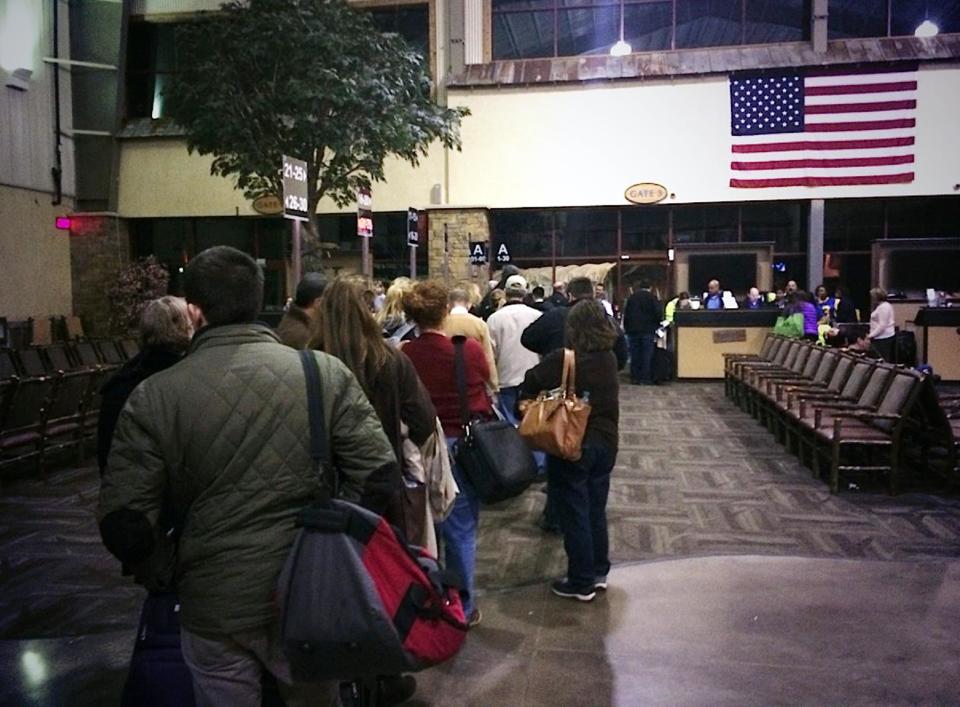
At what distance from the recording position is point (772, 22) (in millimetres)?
14891

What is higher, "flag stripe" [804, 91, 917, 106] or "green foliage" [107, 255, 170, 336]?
"flag stripe" [804, 91, 917, 106]

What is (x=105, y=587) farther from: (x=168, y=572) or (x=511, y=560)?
(x=168, y=572)

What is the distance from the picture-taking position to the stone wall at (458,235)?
1542 centimetres

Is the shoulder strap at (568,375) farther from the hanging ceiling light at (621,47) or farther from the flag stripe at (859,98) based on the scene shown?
the hanging ceiling light at (621,47)

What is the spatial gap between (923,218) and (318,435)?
15.8 m

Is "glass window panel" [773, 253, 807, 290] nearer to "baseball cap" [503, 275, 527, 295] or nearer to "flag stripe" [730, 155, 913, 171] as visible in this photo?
"flag stripe" [730, 155, 913, 171]

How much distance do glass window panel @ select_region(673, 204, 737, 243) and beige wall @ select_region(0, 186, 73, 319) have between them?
11917 millimetres

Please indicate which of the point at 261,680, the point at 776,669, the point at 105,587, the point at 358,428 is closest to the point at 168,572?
the point at 261,680

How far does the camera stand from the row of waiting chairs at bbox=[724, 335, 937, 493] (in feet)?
19.6

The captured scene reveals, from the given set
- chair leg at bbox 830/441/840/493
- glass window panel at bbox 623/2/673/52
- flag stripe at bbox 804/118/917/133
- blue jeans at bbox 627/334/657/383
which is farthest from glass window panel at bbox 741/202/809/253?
chair leg at bbox 830/441/840/493

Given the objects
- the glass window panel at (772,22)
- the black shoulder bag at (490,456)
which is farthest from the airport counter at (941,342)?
the black shoulder bag at (490,456)

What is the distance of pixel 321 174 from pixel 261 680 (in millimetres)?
11877

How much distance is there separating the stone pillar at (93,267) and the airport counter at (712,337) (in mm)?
11014

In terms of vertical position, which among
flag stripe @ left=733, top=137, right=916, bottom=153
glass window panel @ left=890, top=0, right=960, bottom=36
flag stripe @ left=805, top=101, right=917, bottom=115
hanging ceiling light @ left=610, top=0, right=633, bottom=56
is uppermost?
glass window panel @ left=890, top=0, right=960, bottom=36
